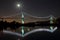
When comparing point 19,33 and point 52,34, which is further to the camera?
point 19,33

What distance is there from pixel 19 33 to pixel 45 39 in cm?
145

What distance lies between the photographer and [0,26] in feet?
22.7

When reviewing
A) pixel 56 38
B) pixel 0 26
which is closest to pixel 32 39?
pixel 56 38

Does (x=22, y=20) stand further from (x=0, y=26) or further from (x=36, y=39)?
(x=0, y=26)

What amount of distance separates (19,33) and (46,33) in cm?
91

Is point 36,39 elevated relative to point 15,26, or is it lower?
lower

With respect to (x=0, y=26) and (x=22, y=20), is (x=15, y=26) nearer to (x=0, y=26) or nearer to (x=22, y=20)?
(x=0, y=26)

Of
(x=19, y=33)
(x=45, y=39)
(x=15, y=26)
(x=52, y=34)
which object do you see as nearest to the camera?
(x=45, y=39)

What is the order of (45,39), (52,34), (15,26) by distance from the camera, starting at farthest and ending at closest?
(15,26)
(52,34)
(45,39)

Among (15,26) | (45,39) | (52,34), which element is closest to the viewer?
(45,39)

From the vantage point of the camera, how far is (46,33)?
5926 millimetres

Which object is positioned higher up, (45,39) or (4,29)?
(4,29)

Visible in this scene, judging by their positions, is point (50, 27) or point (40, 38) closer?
point (40, 38)

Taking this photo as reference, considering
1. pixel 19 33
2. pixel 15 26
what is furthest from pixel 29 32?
pixel 15 26
